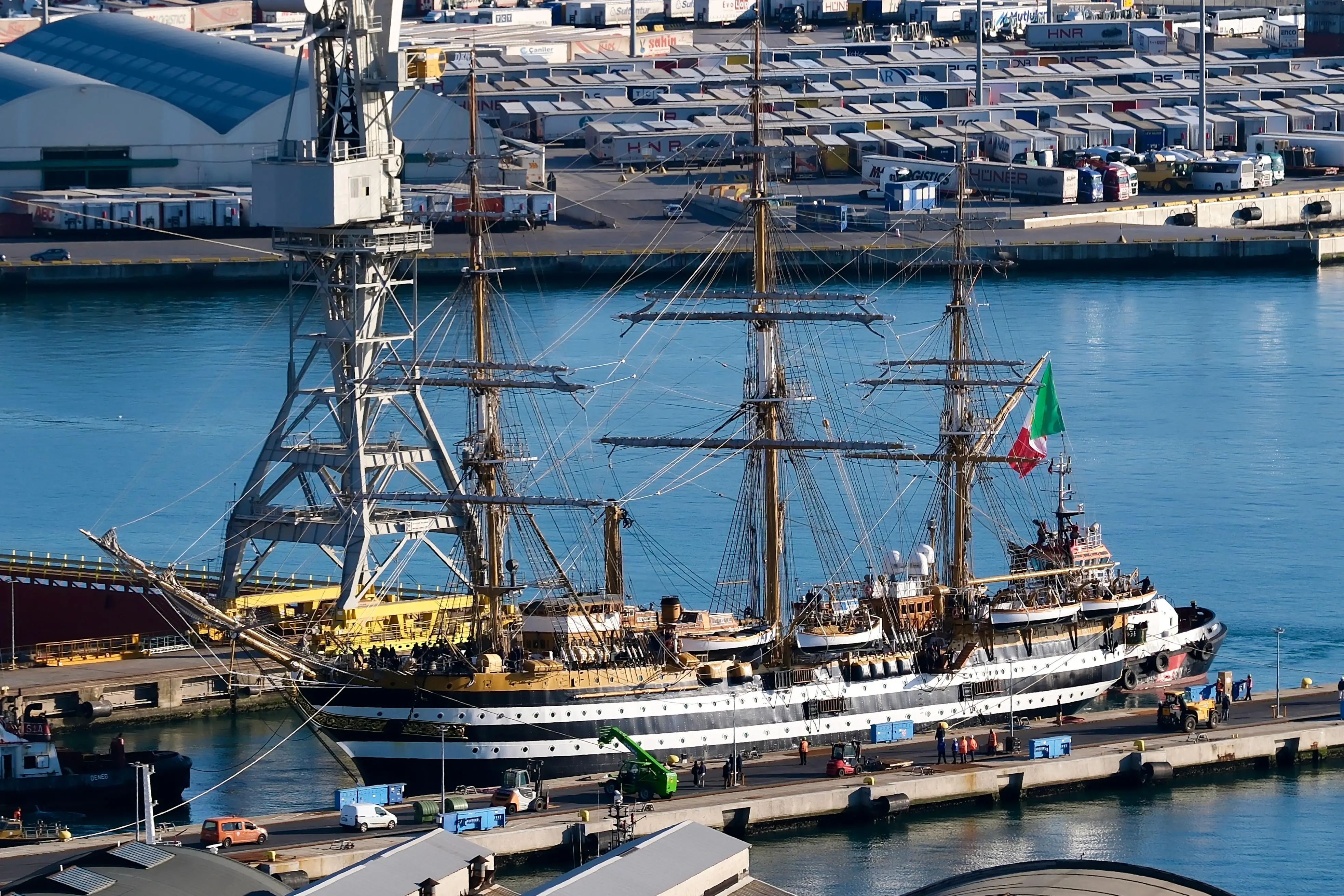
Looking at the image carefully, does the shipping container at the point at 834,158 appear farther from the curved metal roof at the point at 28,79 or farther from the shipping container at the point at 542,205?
the curved metal roof at the point at 28,79

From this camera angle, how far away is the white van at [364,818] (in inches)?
1608

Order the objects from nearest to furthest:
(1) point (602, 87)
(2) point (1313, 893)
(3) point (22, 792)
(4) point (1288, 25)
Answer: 1. (2) point (1313, 893)
2. (3) point (22, 792)
3. (1) point (602, 87)
4. (4) point (1288, 25)

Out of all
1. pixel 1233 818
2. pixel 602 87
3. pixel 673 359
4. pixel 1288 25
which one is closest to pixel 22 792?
pixel 1233 818

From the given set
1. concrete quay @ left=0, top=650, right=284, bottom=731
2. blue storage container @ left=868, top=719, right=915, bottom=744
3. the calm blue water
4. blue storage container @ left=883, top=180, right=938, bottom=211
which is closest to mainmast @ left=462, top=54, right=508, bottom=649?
concrete quay @ left=0, top=650, right=284, bottom=731

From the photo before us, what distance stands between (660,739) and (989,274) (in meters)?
61.3

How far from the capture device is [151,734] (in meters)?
49.9

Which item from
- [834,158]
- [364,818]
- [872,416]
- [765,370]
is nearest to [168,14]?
[834,158]

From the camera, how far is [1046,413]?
177 ft

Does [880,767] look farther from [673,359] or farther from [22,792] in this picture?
[673,359]

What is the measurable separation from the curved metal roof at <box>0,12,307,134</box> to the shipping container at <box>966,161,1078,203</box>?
28986 millimetres

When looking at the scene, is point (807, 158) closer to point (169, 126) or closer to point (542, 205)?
point (542, 205)

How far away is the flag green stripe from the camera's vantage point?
176 feet

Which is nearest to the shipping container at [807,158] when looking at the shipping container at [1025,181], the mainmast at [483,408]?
the shipping container at [1025,181]

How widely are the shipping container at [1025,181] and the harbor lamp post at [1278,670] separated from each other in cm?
6395
